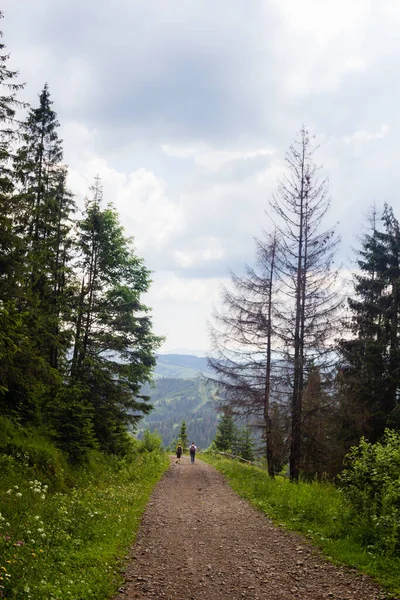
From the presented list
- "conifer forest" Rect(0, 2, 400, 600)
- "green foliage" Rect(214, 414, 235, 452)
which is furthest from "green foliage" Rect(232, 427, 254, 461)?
"conifer forest" Rect(0, 2, 400, 600)

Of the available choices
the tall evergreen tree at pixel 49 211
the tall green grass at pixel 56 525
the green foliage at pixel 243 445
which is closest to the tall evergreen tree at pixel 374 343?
the tall green grass at pixel 56 525

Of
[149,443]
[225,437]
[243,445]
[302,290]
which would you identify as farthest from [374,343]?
[225,437]

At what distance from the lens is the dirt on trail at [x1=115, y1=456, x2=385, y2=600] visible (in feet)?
20.3

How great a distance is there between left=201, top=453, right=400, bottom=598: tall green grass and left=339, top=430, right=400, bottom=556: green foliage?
193mm

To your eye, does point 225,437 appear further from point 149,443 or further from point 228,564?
point 228,564

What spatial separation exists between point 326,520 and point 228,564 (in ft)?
10.8

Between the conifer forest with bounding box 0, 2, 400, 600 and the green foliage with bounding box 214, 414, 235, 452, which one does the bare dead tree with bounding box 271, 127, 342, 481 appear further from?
the green foliage with bounding box 214, 414, 235, 452

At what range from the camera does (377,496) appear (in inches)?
330

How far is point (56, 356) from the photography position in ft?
56.9

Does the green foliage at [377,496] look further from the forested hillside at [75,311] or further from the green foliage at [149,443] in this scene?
the green foliage at [149,443]

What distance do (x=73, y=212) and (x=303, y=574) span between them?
1939 cm

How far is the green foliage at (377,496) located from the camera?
24.3 feet

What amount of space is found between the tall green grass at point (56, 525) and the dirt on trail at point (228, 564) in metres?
0.50

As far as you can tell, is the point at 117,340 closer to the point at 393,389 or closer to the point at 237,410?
the point at 237,410
